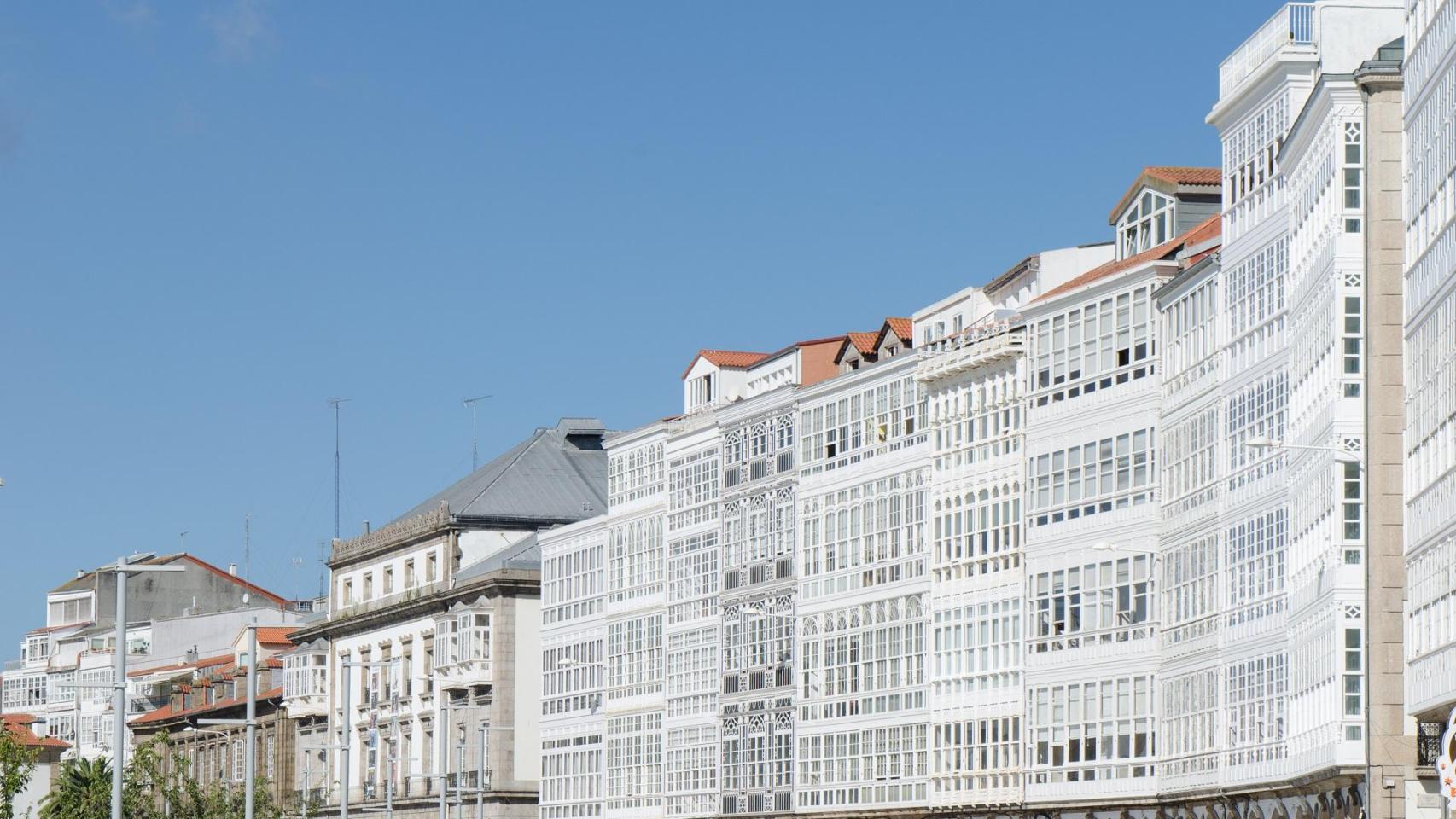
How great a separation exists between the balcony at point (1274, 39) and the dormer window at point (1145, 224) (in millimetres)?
11186

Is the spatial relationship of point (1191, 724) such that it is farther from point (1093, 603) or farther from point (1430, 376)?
point (1430, 376)

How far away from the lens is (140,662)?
180 meters

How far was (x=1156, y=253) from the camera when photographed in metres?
75.2

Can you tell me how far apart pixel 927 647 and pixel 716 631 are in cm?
1613

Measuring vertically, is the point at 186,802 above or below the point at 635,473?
below

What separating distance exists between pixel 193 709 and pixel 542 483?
40561mm

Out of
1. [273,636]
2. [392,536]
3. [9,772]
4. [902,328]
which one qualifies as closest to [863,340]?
[902,328]

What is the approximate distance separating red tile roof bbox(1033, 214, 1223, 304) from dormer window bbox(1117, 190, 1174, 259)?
25.0 inches

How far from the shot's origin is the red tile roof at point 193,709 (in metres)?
150

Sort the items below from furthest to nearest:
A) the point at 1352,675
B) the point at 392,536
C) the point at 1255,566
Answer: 1. the point at 392,536
2. the point at 1255,566
3. the point at 1352,675

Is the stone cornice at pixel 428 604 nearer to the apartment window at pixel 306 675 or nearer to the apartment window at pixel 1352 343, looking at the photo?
the apartment window at pixel 306 675

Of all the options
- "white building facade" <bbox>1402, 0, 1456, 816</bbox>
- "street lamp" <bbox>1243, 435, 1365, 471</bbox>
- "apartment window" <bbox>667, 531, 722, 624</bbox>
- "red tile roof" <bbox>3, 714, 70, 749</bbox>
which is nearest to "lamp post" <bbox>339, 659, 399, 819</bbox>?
"apartment window" <bbox>667, 531, 722, 624</bbox>

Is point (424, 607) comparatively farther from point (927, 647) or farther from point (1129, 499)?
point (1129, 499)

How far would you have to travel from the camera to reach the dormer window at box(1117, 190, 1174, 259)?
7856 cm
